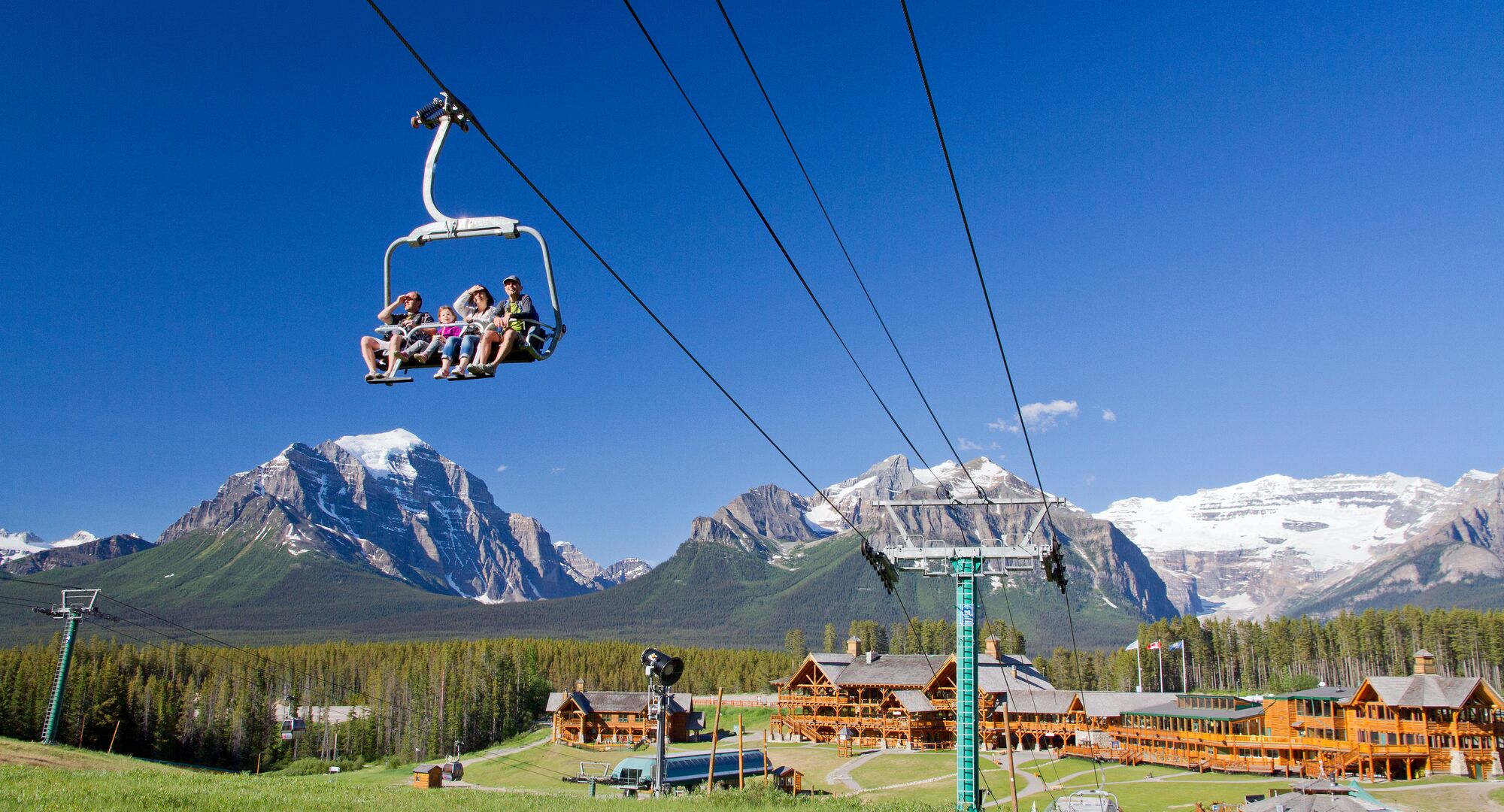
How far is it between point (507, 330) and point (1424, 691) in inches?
3035

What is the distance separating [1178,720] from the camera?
7800cm

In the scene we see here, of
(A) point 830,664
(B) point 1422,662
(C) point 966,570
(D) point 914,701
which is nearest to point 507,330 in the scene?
(C) point 966,570

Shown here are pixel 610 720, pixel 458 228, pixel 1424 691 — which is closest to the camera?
pixel 458 228

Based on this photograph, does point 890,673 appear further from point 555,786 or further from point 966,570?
point 966,570

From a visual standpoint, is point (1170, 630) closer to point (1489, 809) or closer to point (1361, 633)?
point (1361, 633)

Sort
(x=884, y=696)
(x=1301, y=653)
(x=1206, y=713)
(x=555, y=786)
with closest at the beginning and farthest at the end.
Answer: (x=555, y=786) < (x=1206, y=713) < (x=884, y=696) < (x=1301, y=653)

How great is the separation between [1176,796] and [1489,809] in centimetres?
1589

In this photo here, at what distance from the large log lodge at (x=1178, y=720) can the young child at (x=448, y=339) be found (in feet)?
142

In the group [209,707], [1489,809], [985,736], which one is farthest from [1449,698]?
[209,707]

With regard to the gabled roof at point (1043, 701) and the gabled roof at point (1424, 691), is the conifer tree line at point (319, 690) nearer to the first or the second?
the gabled roof at point (1043, 701)

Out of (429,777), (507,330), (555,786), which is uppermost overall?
(507,330)

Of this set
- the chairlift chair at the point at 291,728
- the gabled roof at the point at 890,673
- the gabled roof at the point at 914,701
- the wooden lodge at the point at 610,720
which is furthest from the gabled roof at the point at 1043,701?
the chairlift chair at the point at 291,728

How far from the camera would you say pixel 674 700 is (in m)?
106

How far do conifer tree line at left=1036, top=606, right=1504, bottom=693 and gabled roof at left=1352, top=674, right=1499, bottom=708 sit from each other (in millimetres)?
67542
